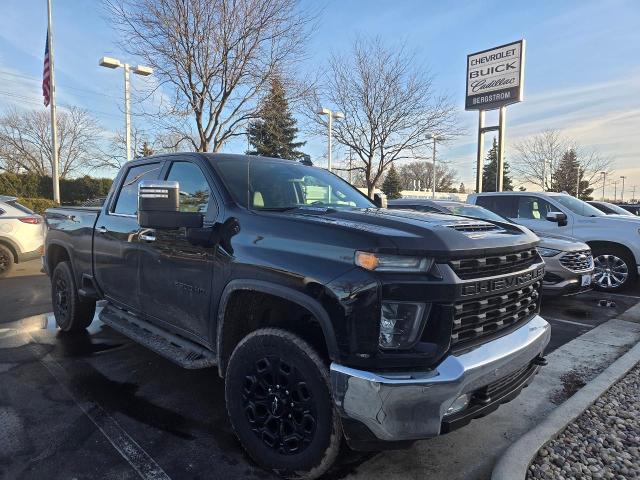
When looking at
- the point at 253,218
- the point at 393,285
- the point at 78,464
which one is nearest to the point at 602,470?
the point at 393,285

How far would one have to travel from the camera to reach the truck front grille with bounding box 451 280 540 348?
2324mm

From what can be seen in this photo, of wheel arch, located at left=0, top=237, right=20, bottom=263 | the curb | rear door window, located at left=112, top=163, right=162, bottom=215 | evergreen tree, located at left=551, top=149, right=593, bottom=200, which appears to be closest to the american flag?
wheel arch, located at left=0, top=237, right=20, bottom=263

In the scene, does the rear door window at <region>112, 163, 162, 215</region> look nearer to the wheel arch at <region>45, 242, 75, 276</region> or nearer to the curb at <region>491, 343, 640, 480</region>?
the wheel arch at <region>45, 242, 75, 276</region>

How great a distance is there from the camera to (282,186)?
11.6 ft

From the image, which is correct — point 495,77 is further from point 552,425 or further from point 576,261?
point 552,425

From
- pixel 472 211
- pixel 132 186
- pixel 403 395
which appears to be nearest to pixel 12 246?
pixel 132 186

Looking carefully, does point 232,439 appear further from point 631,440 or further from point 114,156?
point 114,156

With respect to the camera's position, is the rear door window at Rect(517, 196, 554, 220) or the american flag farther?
the american flag

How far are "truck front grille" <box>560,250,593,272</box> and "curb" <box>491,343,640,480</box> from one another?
100 inches

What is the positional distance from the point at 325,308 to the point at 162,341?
74.1 inches

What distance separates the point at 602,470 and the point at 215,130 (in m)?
13.4

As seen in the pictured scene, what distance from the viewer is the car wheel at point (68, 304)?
511 cm

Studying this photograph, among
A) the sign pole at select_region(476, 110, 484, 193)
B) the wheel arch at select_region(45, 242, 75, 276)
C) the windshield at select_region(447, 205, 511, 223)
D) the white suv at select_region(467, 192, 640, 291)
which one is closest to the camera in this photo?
the wheel arch at select_region(45, 242, 75, 276)

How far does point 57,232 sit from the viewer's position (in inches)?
212
